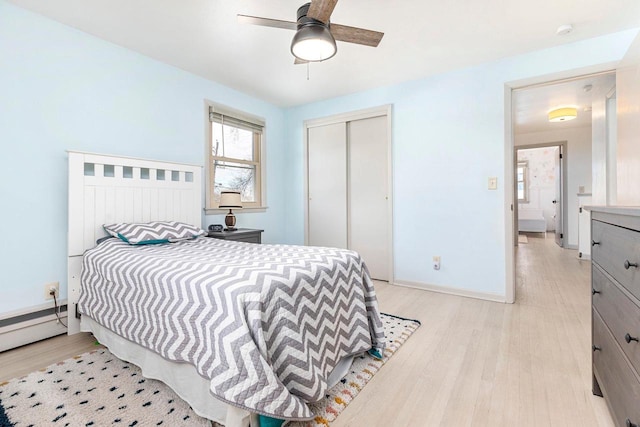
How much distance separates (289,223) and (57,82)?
2.83 m

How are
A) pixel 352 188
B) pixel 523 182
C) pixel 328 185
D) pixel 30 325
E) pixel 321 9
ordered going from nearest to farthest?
pixel 321 9, pixel 30 325, pixel 352 188, pixel 328 185, pixel 523 182

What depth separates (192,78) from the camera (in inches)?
120

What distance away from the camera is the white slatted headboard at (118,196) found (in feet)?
6.96

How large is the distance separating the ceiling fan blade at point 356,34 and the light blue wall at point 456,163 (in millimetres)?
1549

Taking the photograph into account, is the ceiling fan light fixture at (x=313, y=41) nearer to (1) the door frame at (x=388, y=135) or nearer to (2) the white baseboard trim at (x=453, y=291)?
(1) the door frame at (x=388, y=135)

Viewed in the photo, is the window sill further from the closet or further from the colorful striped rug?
the colorful striped rug

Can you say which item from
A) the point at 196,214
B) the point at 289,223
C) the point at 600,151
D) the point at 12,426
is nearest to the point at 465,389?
the point at 12,426

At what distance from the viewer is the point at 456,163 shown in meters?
3.03

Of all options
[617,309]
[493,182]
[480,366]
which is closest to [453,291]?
[493,182]

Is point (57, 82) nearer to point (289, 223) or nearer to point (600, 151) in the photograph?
point (289, 223)

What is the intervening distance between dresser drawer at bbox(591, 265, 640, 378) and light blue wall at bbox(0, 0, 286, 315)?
10.4ft

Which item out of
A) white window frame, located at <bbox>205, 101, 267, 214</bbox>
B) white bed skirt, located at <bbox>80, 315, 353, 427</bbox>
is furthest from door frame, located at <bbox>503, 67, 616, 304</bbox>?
white window frame, located at <bbox>205, 101, 267, 214</bbox>

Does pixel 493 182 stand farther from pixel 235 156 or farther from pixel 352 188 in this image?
pixel 235 156

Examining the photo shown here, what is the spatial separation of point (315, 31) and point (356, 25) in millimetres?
794
